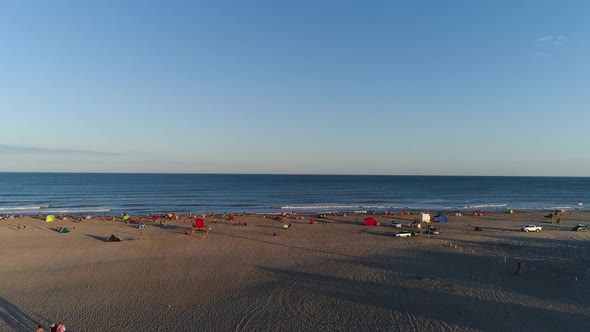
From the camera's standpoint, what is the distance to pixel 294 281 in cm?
2045

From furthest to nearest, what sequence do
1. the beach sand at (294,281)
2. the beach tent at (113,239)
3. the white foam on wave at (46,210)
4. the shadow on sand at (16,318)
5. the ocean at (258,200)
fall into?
the ocean at (258,200), the white foam on wave at (46,210), the beach tent at (113,239), the beach sand at (294,281), the shadow on sand at (16,318)

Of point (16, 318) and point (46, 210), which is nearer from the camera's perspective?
point (16, 318)

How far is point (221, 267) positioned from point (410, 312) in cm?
1212

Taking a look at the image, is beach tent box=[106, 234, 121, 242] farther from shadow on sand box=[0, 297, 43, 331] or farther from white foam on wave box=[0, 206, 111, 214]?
white foam on wave box=[0, 206, 111, 214]

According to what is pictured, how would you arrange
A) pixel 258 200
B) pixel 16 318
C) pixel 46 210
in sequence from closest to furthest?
1. pixel 16 318
2. pixel 46 210
3. pixel 258 200

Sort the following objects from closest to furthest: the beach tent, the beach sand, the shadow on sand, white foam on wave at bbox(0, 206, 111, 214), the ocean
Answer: the shadow on sand
the beach sand
the beach tent
white foam on wave at bbox(0, 206, 111, 214)
the ocean

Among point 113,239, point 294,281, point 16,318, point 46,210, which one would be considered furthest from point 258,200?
point 16,318

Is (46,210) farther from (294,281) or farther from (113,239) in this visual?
(294,281)

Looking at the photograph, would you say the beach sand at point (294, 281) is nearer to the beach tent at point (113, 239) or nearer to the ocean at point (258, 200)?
the beach tent at point (113, 239)

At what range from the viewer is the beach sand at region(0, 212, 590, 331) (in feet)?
51.3

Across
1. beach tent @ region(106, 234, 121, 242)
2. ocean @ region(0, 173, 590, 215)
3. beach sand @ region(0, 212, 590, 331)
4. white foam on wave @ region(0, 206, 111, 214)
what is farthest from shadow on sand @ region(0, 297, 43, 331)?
white foam on wave @ region(0, 206, 111, 214)

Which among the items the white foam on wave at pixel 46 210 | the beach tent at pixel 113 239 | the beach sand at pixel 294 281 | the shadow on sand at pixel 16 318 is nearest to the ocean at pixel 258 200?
the white foam on wave at pixel 46 210

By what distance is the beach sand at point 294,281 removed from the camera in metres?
15.6

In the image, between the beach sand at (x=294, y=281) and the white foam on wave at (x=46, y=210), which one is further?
the white foam on wave at (x=46, y=210)
